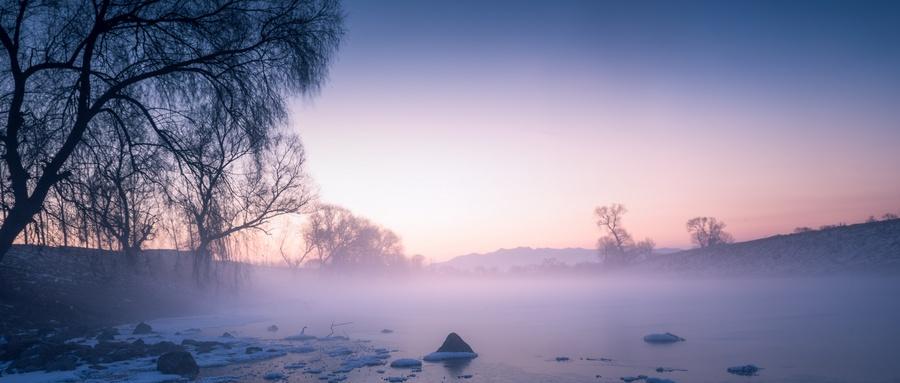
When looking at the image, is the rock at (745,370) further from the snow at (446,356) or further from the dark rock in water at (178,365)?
the dark rock in water at (178,365)

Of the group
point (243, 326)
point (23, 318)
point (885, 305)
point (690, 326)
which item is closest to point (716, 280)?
point (885, 305)

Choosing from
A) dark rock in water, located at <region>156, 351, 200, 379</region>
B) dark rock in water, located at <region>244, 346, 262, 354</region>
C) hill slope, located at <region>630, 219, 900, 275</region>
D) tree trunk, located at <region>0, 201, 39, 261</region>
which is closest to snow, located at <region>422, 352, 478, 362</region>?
dark rock in water, located at <region>244, 346, 262, 354</region>

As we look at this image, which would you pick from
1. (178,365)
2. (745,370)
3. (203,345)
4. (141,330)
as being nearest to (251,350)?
(203,345)

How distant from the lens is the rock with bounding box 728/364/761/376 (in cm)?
1136

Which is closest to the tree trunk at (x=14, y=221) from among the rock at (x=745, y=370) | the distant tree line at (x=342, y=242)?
the rock at (x=745, y=370)

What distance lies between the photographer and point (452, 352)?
1495 centimetres

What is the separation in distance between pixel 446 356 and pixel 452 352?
11.0 inches

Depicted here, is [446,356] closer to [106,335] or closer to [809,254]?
[106,335]

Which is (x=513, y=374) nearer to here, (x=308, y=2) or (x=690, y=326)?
(x=308, y=2)

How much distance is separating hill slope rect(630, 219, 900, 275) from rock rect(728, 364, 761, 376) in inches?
1400

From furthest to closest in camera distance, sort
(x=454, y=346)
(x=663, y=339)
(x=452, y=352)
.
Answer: (x=663, y=339) → (x=454, y=346) → (x=452, y=352)

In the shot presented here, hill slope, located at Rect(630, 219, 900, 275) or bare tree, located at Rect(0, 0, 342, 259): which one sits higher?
bare tree, located at Rect(0, 0, 342, 259)

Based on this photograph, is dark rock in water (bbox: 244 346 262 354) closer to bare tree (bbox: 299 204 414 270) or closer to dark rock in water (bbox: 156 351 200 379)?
dark rock in water (bbox: 156 351 200 379)

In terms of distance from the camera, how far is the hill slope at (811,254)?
128ft
